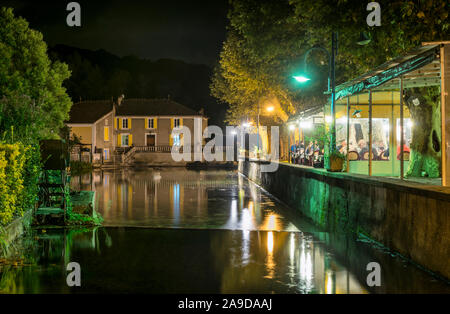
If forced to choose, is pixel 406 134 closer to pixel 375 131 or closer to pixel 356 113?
pixel 375 131

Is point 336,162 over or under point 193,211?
over

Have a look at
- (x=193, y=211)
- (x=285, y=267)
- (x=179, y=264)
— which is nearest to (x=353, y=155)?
(x=193, y=211)

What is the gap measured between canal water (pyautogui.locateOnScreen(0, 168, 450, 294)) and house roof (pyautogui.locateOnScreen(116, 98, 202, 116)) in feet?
217

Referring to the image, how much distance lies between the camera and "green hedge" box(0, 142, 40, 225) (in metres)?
9.26

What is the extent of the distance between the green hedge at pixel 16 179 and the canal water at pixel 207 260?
2.76ft

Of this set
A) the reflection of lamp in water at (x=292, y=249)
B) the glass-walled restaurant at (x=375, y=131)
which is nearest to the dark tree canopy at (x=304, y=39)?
the glass-walled restaurant at (x=375, y=131)

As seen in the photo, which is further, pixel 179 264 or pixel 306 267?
pixel 179 264

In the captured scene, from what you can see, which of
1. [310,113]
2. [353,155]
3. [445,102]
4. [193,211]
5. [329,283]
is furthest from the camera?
[310,113]

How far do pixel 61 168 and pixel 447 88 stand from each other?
30.5ft

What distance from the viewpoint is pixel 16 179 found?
10.3m

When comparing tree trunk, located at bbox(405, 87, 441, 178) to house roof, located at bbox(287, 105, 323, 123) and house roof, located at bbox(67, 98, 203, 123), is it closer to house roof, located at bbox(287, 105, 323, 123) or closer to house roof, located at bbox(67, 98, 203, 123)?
house roof, located at bbox(287, 105, 323, 123)

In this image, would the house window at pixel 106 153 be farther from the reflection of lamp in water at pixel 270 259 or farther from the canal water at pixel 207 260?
the reflection of lamp in water at pixel 270 259

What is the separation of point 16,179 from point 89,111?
6849 cm
